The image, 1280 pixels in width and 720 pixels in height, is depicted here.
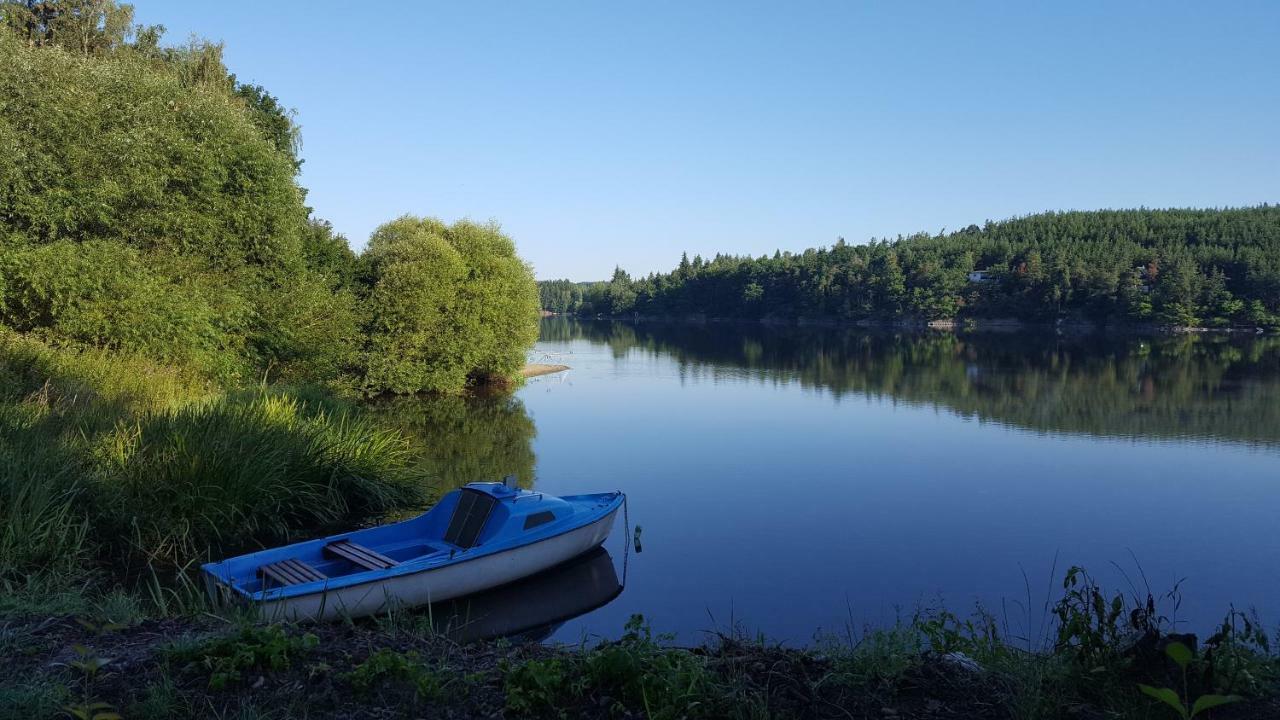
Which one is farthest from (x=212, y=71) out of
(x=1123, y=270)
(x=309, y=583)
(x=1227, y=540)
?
(x=1123, y=270)

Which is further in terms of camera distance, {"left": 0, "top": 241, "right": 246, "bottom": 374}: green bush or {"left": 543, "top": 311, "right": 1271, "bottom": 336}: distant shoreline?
{"left": 543, "top": 311, "right": 1271, "bottom": 336}: distant shoreline

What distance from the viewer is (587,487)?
18.5 meters

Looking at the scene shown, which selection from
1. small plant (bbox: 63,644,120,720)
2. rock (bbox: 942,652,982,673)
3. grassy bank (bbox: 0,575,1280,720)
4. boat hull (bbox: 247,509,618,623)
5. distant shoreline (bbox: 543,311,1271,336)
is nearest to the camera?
small plant (bbox: 63,644,120,720)

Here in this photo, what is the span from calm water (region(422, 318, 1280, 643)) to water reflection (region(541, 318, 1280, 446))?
0.82 ft

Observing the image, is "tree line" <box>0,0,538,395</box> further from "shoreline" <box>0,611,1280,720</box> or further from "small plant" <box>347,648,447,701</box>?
"small plant" <box>347,648,447,701</box>

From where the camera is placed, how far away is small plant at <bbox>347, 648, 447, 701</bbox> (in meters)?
4.61

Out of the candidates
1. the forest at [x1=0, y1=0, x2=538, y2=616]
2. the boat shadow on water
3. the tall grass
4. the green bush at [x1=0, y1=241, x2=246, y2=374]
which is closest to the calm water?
the boat shadow on water

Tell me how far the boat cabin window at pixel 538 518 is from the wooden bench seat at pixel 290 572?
290 cm

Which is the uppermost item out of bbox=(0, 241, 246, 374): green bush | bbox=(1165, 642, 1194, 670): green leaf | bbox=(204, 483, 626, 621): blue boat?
bbox=(0, 241, 246, 374): green bush

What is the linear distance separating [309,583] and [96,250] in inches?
523

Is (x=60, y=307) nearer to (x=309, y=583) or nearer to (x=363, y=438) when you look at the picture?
(x=363, y=438)

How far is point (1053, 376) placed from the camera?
138 feet

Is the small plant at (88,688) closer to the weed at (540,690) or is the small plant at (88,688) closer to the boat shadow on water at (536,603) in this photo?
the weed at (540,690)

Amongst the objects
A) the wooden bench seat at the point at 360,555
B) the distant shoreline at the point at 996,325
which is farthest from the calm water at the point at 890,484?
the distant shoreline at the point at 996,325
